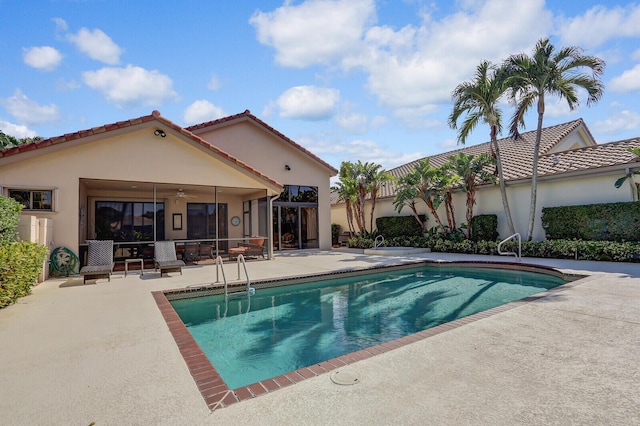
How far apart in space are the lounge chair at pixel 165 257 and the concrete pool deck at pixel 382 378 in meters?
4.40

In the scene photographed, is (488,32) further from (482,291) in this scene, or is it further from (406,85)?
(482,291)

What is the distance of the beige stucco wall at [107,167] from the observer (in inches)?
400

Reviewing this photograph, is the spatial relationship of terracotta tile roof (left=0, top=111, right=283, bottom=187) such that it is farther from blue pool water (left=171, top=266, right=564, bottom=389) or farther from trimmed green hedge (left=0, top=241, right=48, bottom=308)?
blue pool water (left=171, top=266, right=564, bottom=389)

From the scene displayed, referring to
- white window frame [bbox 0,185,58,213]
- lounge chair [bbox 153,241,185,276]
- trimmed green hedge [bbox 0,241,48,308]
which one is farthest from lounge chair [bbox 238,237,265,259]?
trimmed green hedge [bbox 0,241,48,308]

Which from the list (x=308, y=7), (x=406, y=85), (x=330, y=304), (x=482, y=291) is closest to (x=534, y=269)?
(x=482, y=291)

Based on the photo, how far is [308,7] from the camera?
1057cm

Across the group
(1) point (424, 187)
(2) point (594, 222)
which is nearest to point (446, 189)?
(1) point (424, 187)

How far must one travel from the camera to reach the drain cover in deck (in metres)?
3.37

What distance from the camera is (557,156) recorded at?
54.4 feet

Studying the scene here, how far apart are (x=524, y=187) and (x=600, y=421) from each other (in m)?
15.5

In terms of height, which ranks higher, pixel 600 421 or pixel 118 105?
pixel 118 105

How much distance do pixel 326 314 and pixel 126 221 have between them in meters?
12.8

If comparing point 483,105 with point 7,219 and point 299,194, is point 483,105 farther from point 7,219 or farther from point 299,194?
point 7,219

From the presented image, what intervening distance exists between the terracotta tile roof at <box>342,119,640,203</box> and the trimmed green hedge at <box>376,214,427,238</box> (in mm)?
1789
